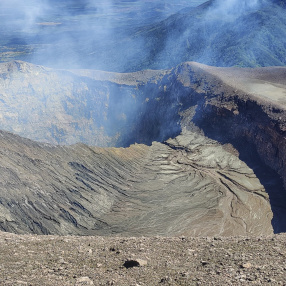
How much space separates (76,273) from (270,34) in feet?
221

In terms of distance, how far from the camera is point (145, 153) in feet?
103

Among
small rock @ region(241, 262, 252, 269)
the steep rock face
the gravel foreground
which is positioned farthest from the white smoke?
small rock @ region(241, 262, 252, 269)

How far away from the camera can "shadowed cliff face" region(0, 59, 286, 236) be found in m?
20.5

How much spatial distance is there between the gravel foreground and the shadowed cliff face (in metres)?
6.16

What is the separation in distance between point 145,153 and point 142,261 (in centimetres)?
2036

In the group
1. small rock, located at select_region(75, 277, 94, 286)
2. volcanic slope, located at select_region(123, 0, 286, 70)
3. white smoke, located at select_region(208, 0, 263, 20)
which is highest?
white smoke, located at select_region(208, 0, 263, 20)

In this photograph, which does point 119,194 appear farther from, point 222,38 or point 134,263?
point 222,38

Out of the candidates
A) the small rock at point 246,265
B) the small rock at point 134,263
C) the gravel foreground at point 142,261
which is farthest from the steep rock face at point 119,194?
the small rock at point 246,265

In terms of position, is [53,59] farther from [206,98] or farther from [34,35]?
[206,98]

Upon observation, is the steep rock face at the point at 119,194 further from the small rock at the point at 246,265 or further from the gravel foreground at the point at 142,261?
the small rock at the point at 246,265

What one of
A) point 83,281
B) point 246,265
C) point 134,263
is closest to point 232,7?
point 246,265

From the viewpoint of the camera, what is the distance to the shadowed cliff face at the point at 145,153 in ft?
67.3

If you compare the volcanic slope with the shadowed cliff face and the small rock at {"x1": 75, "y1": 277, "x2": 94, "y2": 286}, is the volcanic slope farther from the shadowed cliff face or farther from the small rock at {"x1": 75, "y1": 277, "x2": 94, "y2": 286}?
the small rock at {"x1": 75, "y1": 277, "x2": 94, "y2": 286}

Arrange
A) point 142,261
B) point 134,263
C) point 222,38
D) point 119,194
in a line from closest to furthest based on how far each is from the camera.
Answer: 1. point 134,263
2. point 142,261
3. point 119,194
4. point 222,38
